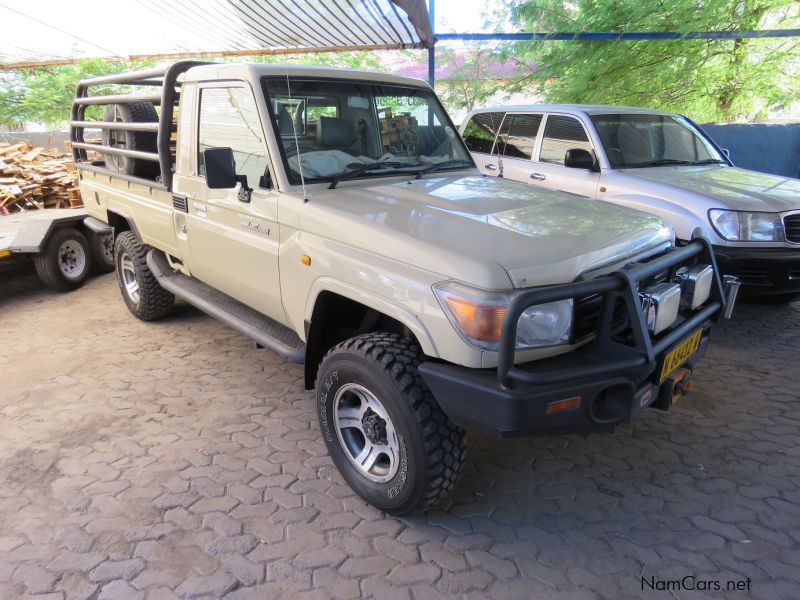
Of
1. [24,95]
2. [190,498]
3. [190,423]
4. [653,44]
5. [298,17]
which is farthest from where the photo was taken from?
[24,95]

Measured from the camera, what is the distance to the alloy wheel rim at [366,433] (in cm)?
261

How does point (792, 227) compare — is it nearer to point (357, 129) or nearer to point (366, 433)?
point (357, 129)

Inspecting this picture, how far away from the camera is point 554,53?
987cm

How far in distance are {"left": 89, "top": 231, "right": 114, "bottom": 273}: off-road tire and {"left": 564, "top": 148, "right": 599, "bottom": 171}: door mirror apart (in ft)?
17.1

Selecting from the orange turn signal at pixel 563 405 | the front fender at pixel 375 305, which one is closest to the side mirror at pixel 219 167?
the front fender at pixel 375 305

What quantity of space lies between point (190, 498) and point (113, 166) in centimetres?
375

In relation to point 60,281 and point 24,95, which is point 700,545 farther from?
point 24,95

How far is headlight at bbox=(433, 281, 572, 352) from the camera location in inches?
→ 83.8

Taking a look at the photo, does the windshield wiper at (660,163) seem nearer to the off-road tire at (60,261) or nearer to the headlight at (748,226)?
the headlight at (748,226)

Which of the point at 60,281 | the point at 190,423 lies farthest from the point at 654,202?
the point at 60,281

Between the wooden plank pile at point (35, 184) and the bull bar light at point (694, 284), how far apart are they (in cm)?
794

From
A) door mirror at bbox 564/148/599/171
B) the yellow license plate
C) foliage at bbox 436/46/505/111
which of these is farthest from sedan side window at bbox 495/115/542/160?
foliage at bbox 436/46/505/111

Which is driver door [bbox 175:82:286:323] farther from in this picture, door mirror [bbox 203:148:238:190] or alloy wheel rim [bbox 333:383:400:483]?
alloy wheel rim [bbox 333:383:400:483]

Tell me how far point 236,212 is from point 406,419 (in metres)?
1.77
